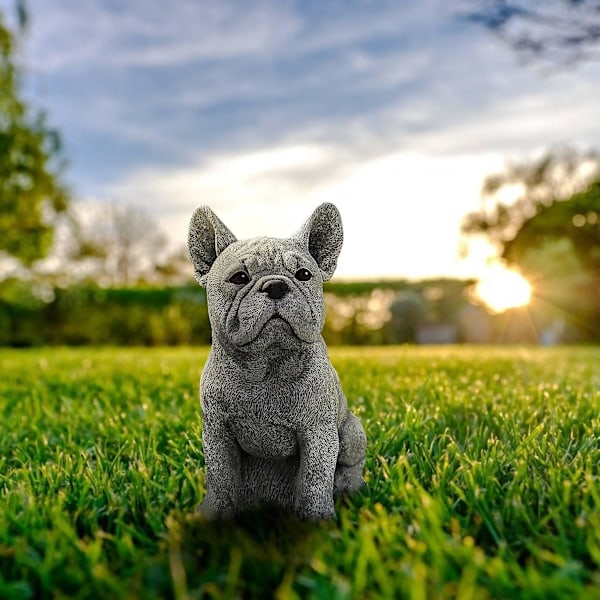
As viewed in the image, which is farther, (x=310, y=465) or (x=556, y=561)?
(x=310, y=465)

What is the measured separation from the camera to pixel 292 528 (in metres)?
2.29

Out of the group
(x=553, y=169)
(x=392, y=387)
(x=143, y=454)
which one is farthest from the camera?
(x=553, y=169)

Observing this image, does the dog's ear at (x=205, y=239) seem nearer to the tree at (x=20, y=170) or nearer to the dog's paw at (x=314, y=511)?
the dog's paw at (x=314, y=511)

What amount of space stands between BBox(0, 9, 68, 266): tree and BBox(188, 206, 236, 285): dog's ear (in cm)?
1424

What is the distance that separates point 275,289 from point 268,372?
0.35 m

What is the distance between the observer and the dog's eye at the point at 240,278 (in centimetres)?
228

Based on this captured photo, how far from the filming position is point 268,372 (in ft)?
7.65

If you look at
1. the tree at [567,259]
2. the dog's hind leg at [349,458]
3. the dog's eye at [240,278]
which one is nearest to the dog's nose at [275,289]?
the dog's eye at [240,278]

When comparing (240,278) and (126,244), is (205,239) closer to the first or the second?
(240,278)

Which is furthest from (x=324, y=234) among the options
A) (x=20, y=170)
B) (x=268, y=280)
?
(x=20, y=170)

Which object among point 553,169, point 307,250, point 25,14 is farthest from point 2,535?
point 553,169

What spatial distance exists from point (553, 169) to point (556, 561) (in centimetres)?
3577

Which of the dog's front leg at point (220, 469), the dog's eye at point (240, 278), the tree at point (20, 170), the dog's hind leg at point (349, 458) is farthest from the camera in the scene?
the tree at point (20, 170)

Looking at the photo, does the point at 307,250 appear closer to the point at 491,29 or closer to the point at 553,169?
the point at 491,29
